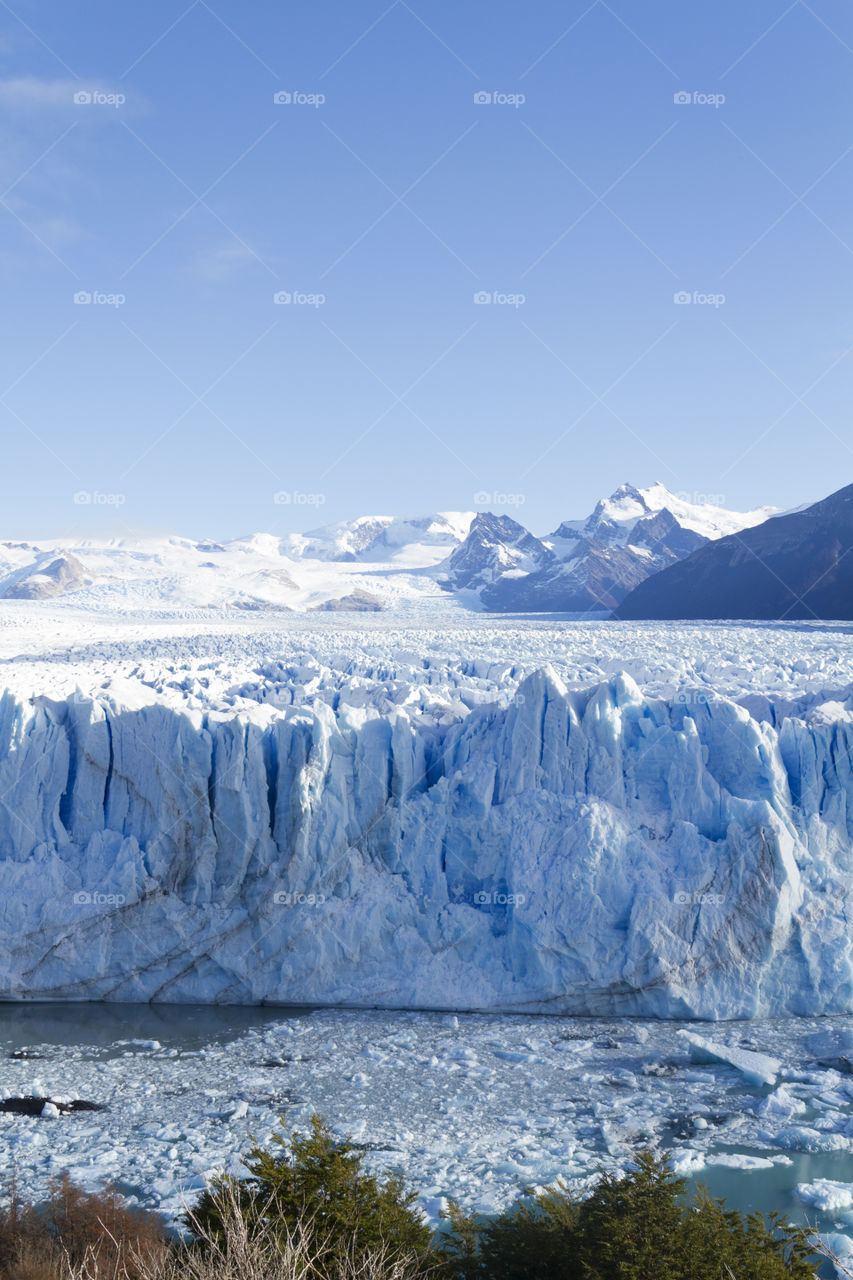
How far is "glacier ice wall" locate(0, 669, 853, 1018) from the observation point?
13969 mm

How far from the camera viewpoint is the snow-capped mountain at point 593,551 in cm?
9188

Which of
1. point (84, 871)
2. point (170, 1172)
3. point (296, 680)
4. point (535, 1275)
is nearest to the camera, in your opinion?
point (535, 1275)

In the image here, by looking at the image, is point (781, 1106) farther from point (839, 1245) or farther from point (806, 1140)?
point (839, 1245)

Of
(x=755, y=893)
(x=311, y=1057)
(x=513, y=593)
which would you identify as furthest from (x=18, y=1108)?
(x=513, y=593)

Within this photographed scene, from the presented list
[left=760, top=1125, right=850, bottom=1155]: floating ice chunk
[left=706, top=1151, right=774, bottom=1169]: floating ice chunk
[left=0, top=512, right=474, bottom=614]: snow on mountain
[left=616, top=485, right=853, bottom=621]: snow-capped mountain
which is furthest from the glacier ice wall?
[left=616, top=485, right=853, bottom=621]: snow-capped mountain

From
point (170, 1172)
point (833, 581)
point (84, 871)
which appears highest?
point (833, 581)

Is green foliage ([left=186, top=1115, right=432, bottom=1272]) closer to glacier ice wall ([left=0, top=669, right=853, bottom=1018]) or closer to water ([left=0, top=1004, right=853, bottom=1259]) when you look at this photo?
water ([left=0, top=1004, right=853, bottom=1259])

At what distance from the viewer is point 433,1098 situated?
11234 mm

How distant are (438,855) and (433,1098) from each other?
4243mm

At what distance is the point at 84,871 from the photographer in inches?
597

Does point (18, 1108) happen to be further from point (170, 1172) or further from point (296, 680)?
point (296, 680)

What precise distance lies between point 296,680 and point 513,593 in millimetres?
73429

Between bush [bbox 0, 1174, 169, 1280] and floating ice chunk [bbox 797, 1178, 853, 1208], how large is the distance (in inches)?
237

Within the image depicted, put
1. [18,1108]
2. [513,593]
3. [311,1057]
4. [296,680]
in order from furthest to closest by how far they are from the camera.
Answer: [513,593], [296,680], [311,1057], [18,1108]
